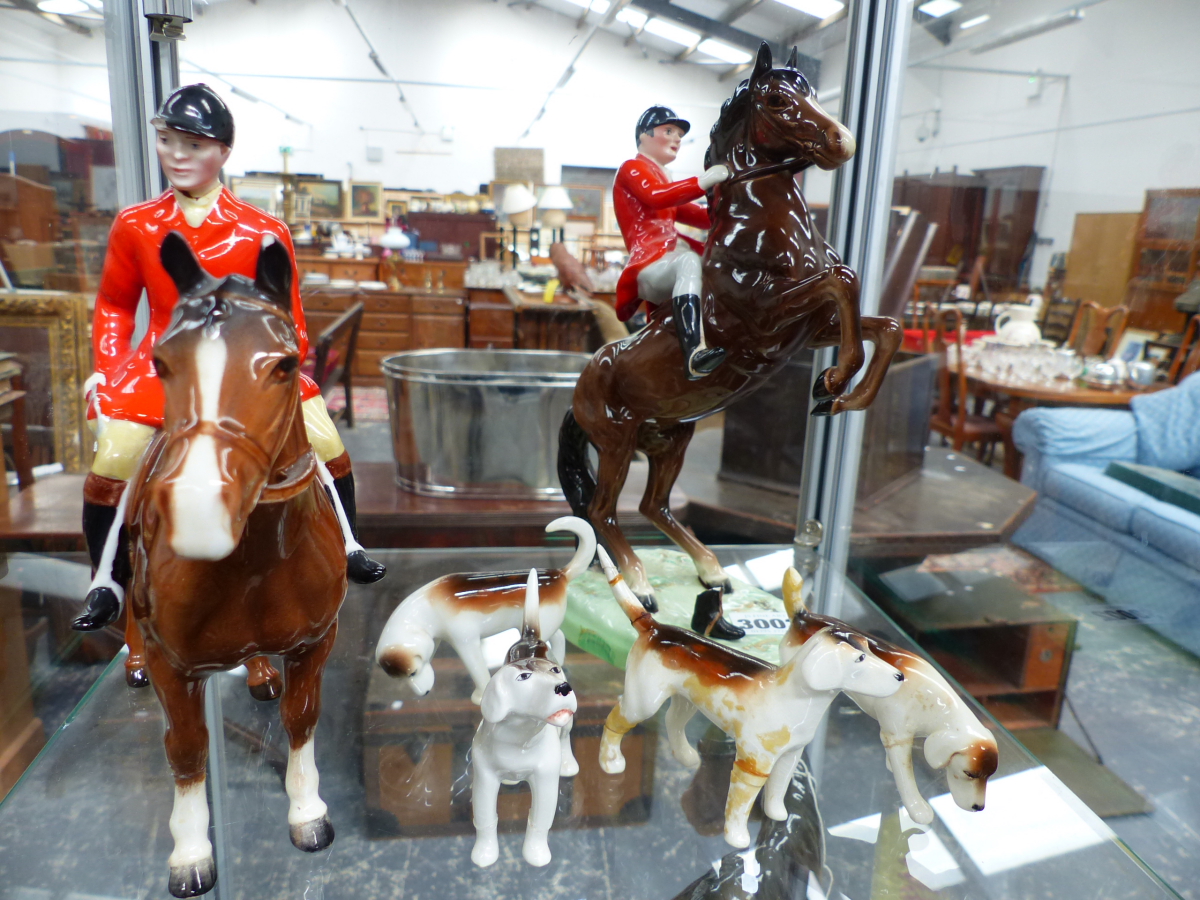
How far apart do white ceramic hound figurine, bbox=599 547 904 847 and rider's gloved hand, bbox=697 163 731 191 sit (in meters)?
0.52

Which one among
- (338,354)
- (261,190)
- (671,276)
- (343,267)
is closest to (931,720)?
(671,276)

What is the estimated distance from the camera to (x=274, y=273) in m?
0.62

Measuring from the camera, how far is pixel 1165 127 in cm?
183

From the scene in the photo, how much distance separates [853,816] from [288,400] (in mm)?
886

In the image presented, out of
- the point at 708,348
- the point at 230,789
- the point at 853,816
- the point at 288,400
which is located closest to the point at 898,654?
the point at 853,816

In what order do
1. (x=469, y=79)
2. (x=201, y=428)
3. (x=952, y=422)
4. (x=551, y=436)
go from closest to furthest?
(x=201, y=428) < (x=469, y=79) < (x=551, y=436) < (x=952, y=422)

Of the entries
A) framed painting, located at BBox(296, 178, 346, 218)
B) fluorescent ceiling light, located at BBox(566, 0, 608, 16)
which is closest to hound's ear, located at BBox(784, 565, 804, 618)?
fluorescent ceiling light, located at BBox(566, 0, 608, 16)

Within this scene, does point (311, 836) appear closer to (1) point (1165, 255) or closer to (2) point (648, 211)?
(2) point (648, 211)

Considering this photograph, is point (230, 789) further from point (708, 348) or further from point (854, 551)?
point (854, 551)

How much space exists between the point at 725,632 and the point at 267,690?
681 millimetres

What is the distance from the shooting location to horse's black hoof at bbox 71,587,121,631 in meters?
0.78

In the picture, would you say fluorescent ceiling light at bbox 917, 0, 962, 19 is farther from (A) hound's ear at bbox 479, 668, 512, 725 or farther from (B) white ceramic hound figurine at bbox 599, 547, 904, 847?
(A) hound's ear at bbox 479, 668, 512, 725

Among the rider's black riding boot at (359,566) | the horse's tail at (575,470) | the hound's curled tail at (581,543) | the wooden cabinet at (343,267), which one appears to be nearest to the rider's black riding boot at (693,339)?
the hound's curled tail at (581,543)

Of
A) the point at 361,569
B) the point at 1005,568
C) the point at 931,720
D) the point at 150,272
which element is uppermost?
the point at 150,272
